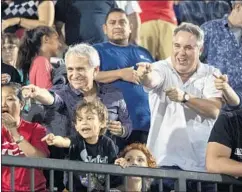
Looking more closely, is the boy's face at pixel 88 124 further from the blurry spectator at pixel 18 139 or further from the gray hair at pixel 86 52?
the gray hair at pixel 86 52

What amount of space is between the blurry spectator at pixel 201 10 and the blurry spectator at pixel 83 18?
74cm

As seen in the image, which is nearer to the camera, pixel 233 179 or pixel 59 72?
pixel 233 179

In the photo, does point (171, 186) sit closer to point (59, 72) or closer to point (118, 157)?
point (118, 157)

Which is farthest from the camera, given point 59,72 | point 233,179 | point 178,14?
point 178,14

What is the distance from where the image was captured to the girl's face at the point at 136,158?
21.9 ft

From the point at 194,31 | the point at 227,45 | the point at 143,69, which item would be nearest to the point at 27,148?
the point at 143,69

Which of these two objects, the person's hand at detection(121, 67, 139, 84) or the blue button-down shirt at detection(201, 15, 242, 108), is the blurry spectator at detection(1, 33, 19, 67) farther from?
the blue button-down shirt at detection(201, 15, 242, 108)

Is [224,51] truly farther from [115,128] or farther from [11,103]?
[11,103]

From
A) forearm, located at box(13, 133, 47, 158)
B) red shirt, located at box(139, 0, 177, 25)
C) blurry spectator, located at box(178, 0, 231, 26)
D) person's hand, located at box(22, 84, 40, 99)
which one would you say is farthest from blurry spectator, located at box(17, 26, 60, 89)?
blurry spectator, located at box(178, 0, 231, 26)

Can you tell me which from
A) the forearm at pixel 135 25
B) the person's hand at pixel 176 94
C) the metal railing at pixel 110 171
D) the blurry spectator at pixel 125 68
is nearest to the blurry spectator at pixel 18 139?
the metal railing at pixel 110 171

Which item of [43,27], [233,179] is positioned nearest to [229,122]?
[233,179]

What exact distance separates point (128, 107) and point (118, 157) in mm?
523

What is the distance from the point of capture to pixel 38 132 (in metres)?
6.53

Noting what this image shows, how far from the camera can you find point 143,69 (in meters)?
6.85
